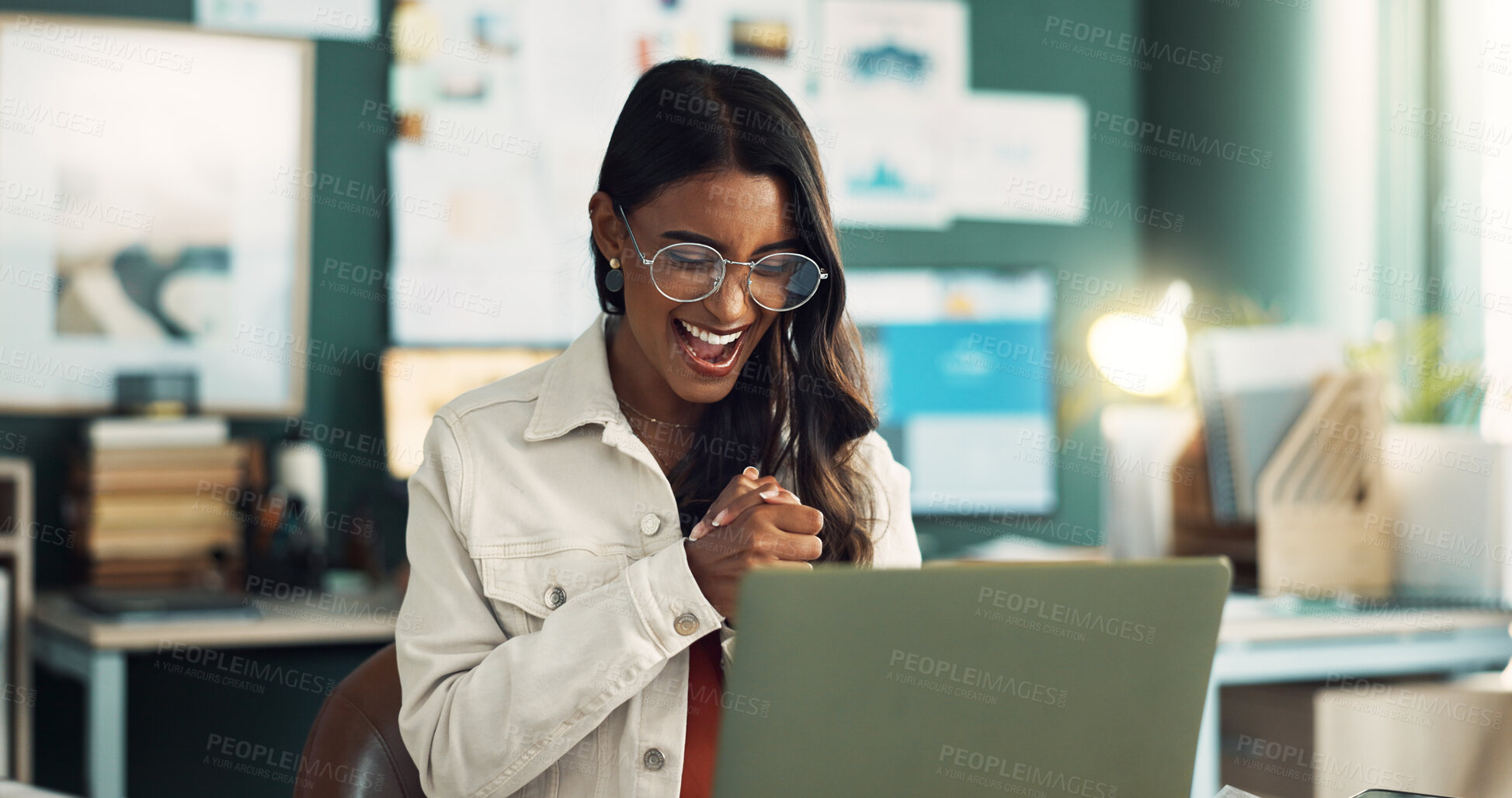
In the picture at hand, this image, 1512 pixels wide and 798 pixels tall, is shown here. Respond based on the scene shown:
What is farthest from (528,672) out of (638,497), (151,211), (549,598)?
(151,211)

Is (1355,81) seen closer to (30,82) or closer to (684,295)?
(684,295)

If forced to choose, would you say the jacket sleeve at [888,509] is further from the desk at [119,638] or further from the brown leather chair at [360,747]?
the desk at [119,638]

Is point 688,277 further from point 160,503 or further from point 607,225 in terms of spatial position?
point 160,503

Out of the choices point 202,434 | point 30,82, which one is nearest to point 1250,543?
point 202,434

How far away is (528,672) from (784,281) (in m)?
0.44

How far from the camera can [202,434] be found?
267 cm

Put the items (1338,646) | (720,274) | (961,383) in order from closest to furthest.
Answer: (720,274)
(1338,646)
(961,383)

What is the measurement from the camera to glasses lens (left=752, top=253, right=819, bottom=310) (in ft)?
4.18

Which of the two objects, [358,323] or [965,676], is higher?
[358,323]

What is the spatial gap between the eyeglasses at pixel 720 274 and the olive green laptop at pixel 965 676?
1.63 feet

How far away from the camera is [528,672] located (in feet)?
3.75

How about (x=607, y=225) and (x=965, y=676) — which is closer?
(x=965, y=676)

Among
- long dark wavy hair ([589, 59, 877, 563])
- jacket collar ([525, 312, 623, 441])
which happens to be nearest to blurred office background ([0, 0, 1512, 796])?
long dark wavy hair ([589, 59, 877, 563])

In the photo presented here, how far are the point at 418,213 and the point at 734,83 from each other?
181 cm
